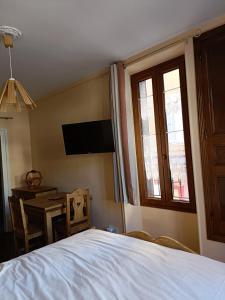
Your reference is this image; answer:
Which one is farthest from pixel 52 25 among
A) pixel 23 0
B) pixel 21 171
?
pixel 21 171

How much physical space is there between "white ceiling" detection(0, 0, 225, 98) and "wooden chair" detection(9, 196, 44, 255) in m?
1.65

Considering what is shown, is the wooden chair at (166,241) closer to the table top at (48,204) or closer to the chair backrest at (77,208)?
the chair backrest at (77,208)

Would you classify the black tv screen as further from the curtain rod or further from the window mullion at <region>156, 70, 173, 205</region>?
the curtain rod

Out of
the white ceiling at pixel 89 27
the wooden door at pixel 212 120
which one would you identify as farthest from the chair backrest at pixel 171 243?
the white ceiling at pixel 89 27

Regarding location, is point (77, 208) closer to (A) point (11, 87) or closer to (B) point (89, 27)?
(A) point (11, 87)

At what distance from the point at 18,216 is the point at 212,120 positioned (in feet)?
8.20

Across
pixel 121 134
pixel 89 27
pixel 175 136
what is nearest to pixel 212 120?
pixel 175 136

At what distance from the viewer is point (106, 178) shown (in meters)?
3.19

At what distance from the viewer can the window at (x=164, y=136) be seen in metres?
2.58

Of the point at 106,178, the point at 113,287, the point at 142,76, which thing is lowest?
the point at 113,287

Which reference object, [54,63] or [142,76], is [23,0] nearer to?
[54,63]

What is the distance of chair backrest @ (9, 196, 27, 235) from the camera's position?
2805 millimetres

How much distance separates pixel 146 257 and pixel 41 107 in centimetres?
356

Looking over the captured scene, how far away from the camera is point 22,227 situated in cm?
290
